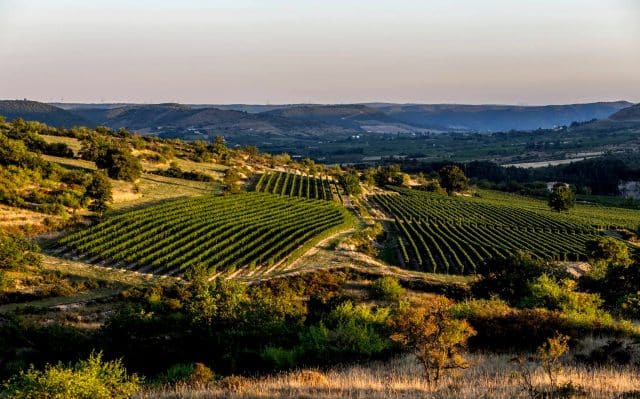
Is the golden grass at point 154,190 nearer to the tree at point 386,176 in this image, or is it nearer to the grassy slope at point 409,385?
the grassy slope at point 409,385

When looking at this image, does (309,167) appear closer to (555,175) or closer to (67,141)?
(67,141)

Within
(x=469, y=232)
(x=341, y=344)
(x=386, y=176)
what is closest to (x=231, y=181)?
(x=469, y=232)

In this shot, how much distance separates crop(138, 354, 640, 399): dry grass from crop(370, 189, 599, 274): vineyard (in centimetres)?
3173

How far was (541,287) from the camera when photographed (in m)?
29.3

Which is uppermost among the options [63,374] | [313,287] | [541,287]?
[63,374]

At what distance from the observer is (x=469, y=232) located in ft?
227

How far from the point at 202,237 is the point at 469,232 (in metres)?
40.1

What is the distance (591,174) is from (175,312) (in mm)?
173932

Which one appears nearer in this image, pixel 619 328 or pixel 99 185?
pixel 619 328

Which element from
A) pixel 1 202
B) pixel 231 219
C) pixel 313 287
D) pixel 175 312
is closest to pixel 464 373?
pixel 175 312

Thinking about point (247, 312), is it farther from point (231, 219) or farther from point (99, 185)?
point (99, 185)

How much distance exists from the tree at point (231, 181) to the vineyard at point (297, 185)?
14.4 ft

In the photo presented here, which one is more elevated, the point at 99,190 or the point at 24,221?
the point at 99,190

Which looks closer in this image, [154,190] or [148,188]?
[154,190]
